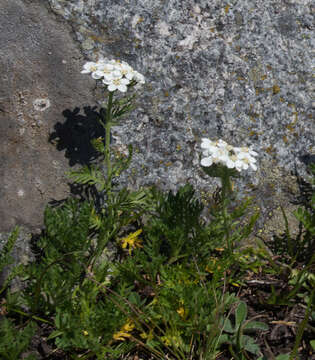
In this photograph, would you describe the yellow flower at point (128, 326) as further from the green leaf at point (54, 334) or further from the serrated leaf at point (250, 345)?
the serrated leaf at point (250, 345)

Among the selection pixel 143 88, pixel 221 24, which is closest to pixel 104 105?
pixel 143 88

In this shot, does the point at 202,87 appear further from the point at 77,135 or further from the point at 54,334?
the point at 54,334

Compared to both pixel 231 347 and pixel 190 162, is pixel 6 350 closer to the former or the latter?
pixel 231 347

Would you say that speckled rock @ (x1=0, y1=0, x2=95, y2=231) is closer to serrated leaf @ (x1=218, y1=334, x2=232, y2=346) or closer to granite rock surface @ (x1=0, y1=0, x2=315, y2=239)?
granite rock surface @ (x1=0, y1=0, x2=315, y2=239)

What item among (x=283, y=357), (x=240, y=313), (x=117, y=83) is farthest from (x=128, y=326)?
(x=117, y=83)

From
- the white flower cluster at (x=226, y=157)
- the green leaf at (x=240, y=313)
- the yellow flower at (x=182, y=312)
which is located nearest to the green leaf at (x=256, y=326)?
the green leaf at (x=240, y=313)

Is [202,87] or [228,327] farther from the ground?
[202,87]

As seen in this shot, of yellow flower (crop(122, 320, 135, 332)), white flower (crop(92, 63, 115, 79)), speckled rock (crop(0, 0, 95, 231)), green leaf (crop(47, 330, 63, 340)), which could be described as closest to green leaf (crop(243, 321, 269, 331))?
yellow flower (crop(122, 320, 135, 332))
